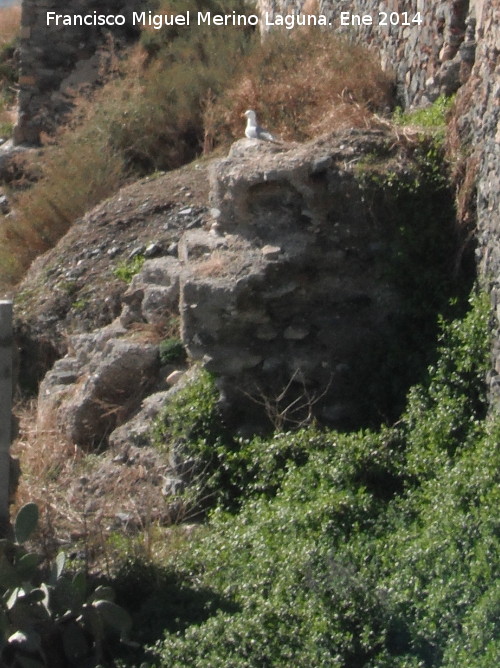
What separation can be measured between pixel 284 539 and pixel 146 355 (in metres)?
2.46

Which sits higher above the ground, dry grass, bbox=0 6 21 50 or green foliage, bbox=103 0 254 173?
dry grass, bbox=0 6 21 50

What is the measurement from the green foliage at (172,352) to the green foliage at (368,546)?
50.1 inches

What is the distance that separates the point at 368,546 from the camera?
14.2ft

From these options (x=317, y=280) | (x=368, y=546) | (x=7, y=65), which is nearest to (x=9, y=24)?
(x=7, y=65)

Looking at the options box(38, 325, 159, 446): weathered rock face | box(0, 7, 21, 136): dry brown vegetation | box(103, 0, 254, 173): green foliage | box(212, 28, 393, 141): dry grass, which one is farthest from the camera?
box(0, 7, 21, 136): dry brown vegetation

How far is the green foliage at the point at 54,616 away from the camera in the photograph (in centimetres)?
417

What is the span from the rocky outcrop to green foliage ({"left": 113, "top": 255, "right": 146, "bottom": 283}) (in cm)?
206

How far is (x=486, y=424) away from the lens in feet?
15.6

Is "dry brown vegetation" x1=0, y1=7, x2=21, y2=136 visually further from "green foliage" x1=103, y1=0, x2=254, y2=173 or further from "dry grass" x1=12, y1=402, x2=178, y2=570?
"dry grass" x1=12, y1=402, x2=178, y2=570

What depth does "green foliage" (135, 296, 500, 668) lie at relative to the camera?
3783 millimetres

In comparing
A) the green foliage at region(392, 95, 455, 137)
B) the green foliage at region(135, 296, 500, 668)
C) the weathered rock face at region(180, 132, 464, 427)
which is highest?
the green foliage at region(392, 95, 455, 137)

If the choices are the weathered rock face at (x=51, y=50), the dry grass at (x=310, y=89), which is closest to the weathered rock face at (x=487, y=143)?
the dry grass at (x=310, y=89)

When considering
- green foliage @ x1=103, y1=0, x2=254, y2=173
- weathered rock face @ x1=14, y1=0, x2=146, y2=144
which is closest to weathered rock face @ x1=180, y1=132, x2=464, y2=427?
green foliage @ x1=103, y1=0, x2=254, y2=173

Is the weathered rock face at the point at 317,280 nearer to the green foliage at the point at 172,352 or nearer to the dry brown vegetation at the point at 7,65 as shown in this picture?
the green foliage at the point at 172,352
